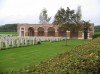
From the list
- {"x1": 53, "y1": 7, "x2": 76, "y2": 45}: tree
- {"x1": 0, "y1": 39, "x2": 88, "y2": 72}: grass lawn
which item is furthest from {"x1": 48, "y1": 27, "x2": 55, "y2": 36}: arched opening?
{"x1": 0, "y1": 39, "x2": 88, "y2": 72}: grass lawn

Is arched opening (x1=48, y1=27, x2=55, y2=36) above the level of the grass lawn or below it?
above

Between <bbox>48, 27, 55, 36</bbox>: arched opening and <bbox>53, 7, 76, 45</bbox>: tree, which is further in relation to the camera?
<bbox>48, 27, 55, 36</bbox>: arched opening

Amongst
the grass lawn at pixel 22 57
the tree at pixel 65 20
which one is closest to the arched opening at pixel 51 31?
the tree at pixel 65 20

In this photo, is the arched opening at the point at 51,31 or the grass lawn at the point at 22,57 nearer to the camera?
the grass lawn at the point at 22,57

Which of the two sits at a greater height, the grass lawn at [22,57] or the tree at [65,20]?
the tree at [65,20]

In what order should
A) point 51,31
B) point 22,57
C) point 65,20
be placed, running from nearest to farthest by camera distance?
point 22,57 < point 65,20 < point 51,31

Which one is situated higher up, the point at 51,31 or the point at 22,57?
the point at 51,31

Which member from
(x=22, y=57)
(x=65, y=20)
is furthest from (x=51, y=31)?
(x=22, y=57)

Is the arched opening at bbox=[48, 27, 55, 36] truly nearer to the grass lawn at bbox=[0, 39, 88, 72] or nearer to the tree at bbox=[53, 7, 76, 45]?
the tree at bbox=[53, 7, 76, 45]

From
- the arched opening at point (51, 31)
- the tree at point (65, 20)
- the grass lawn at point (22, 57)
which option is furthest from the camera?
the arched opening at point (51, 31)

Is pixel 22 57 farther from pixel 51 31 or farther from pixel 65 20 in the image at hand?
pixel 51 31

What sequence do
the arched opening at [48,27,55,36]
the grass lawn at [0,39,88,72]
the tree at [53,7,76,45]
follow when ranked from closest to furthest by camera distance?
the grass lawn at [0,39,88,72] → the tree at [53,7,76,45] → the arched opening at [48,27,55,36]

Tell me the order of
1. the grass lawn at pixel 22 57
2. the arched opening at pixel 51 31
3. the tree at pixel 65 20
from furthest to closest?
1. the arched opening at pixel 51 31
2. the tree at pixel 65 20
3. the grass lawn at pixel 22 57

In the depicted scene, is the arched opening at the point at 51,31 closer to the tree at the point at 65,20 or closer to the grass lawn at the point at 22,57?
the tree at the point at 65,20
